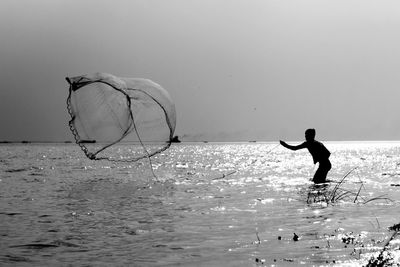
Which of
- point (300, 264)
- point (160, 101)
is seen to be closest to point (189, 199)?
point (160, 101)

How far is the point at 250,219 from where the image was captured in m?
12.0

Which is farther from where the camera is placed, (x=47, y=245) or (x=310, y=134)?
(x=310, y=134)

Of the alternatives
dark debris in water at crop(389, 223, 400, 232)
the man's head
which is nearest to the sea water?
dark debris in water at crop(389, 223, 400, 232)

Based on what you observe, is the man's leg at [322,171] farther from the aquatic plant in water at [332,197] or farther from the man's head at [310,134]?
the man's head at [310,134]

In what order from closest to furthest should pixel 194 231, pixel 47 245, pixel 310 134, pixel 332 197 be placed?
pixel 47 245
pixel 194 231
pixel 332 197
pixel 310 134

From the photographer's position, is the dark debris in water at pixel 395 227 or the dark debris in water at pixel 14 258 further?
the dark debris in water at pixel 395 227

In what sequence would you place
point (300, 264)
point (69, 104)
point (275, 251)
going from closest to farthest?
point (300, 264)
point (275, 251)
point (69, 104)

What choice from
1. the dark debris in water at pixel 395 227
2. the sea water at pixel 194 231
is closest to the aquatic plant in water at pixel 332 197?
the sea water at pixel 194 231

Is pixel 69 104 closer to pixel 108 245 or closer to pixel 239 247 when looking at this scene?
pixel 108 245

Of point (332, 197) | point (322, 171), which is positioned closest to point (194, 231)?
point (332, 197)

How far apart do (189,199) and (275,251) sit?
28.7 feet

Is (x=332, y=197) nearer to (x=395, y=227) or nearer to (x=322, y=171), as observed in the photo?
(x=322, y=171)

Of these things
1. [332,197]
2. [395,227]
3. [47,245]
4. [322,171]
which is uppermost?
[322,171]

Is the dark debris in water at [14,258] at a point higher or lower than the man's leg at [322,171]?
lower
